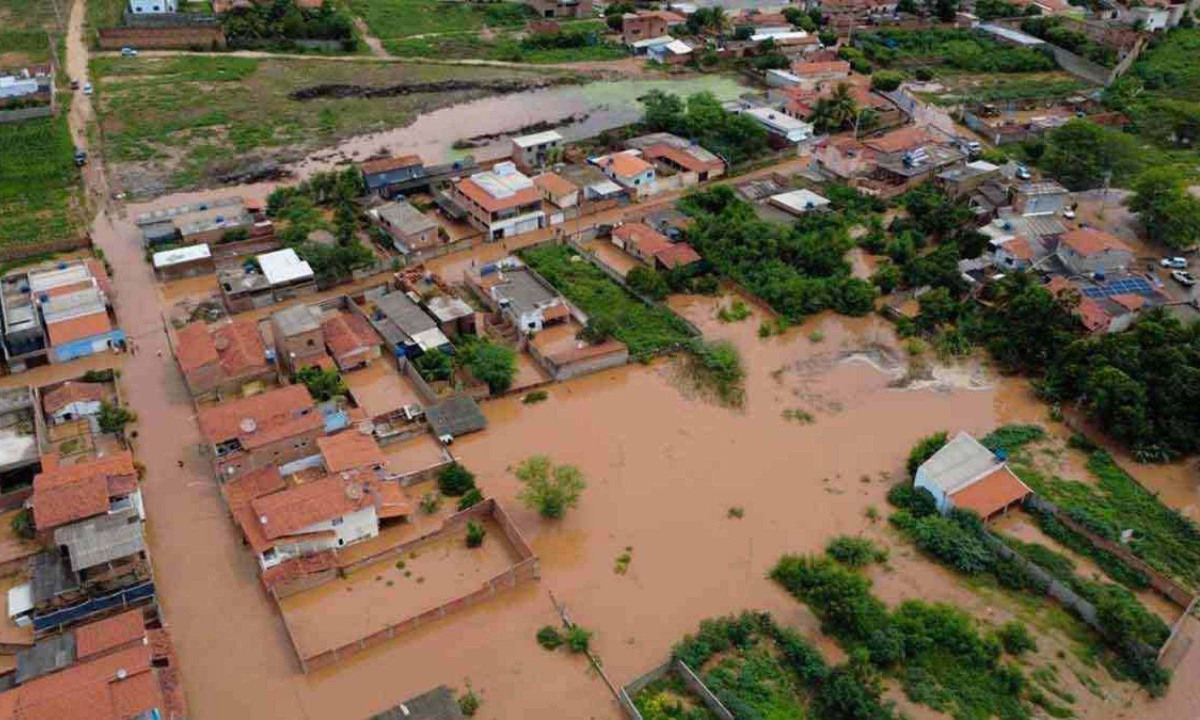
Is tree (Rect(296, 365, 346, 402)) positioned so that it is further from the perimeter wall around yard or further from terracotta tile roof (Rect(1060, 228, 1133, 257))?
terracotta tile roof (Rect(1060, 228, 1133, 257))

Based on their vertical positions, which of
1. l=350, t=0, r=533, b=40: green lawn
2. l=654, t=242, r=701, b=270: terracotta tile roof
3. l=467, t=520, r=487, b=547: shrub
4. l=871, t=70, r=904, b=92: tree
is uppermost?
l=350, t=0, r=533, b=40: green lawn

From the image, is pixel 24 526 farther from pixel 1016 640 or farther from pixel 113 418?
pixel 1016 640

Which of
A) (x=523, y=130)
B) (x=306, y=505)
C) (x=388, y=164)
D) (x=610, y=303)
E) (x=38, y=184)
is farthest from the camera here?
(x=523, y=130)

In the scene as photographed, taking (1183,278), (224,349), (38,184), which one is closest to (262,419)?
(224,349)

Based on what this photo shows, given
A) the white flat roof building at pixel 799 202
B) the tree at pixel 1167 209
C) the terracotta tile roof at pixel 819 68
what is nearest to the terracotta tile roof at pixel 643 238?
the white flat roof building at pixel 799 202

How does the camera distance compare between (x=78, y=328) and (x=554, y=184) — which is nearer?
(x=78, y=328)

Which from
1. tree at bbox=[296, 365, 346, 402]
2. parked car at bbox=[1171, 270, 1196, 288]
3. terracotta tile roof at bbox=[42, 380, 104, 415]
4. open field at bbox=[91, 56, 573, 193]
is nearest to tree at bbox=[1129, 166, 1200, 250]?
parked car at bbox=[1171, 270, 1196, 288]
